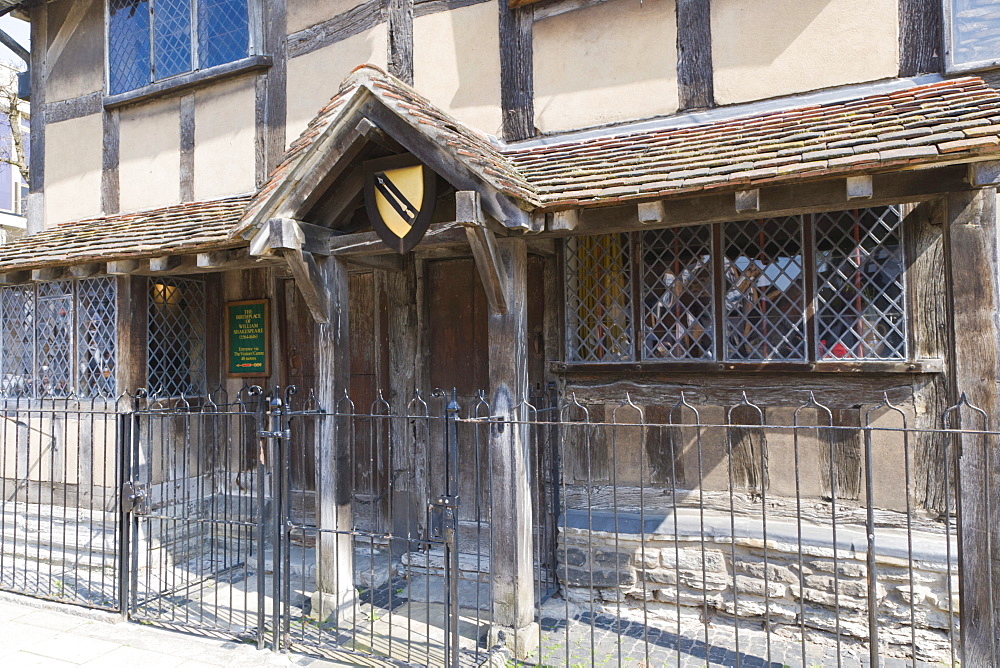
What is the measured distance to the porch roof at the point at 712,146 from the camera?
3727 mm

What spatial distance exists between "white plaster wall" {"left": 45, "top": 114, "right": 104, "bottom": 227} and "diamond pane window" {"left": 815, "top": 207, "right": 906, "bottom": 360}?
808cm

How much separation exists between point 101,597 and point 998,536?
6848 mm

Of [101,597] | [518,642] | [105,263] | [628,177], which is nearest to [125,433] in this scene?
[101,597]

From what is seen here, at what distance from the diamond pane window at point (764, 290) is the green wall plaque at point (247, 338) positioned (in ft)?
16.5

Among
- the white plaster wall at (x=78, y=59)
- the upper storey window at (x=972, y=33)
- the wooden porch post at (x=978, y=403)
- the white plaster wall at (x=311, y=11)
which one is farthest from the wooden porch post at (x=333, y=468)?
the white plaster wall at (x=78, y=59)

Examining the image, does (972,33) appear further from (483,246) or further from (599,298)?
(483,246)

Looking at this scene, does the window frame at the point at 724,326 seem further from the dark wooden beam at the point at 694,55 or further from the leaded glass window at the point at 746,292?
the dark wooden beam at the point at 694,55

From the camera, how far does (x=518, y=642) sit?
14.7 ft

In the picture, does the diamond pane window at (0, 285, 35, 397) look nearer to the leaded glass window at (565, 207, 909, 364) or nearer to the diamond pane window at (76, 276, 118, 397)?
the diamond pane window at (76, 276, 118, 397)

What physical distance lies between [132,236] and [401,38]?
3.45 meters

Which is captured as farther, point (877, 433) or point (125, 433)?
point (125, 433)

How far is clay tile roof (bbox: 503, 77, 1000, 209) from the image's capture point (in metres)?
3.67

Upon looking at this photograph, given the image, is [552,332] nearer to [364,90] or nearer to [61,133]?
[364,90]

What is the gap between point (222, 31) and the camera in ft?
23.9
